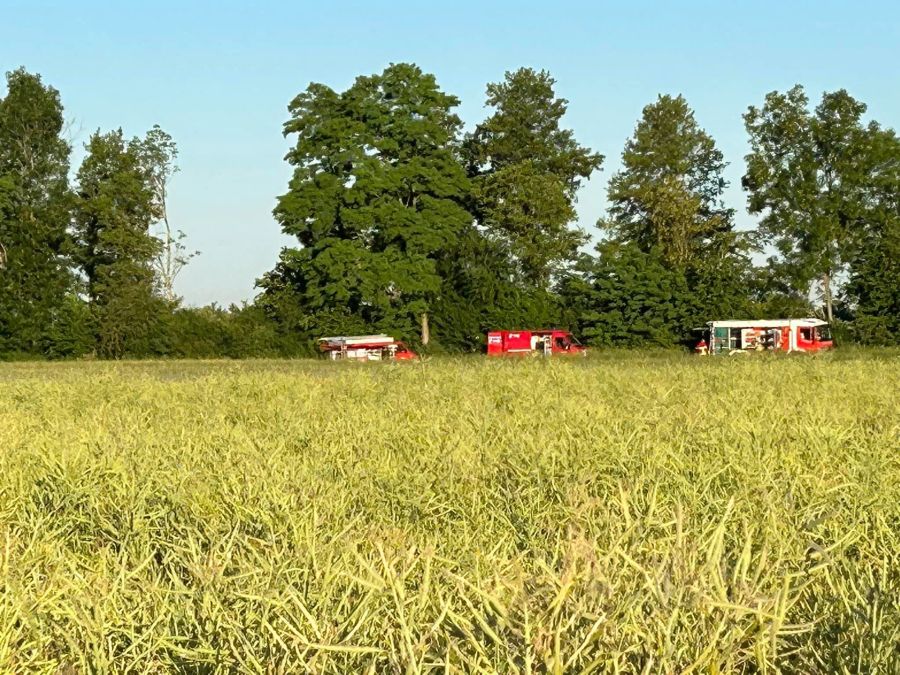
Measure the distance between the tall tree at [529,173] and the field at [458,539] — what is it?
165 feet

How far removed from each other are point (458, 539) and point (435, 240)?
54.7 meters

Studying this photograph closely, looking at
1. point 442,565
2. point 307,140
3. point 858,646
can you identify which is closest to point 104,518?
point 442,565

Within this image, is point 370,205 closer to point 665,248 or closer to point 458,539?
point 665,248

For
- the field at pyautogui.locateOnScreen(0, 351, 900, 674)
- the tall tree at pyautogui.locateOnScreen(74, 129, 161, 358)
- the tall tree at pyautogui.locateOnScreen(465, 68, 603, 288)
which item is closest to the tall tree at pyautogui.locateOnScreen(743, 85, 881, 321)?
the tall tree at pyautogui.locateOnScreen(465, 68, 603, 288)

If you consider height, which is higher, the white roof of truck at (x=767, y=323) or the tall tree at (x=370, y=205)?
the tall tree at (x=370, y=205)

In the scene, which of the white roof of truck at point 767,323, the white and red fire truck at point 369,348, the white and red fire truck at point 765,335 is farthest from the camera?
the white roof of truck at point 767,323

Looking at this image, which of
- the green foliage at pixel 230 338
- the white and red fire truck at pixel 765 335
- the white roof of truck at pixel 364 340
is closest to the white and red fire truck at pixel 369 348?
the white roof of truck at pixel 364 340

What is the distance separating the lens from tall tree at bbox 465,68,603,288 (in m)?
62.2

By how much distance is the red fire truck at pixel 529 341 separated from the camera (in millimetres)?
56272

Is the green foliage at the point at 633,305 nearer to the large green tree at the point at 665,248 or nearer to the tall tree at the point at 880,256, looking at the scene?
the large green tree at the point at 665,248

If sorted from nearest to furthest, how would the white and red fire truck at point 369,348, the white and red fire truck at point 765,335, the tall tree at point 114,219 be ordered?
the white and red fire truck at point 369,348, the white and red fire truck at point 765,335, the tall tree at point 114,219

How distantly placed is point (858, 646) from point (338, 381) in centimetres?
1440

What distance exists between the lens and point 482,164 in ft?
220

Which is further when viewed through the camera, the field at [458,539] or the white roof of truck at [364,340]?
the white roof of truck at [364,340]
